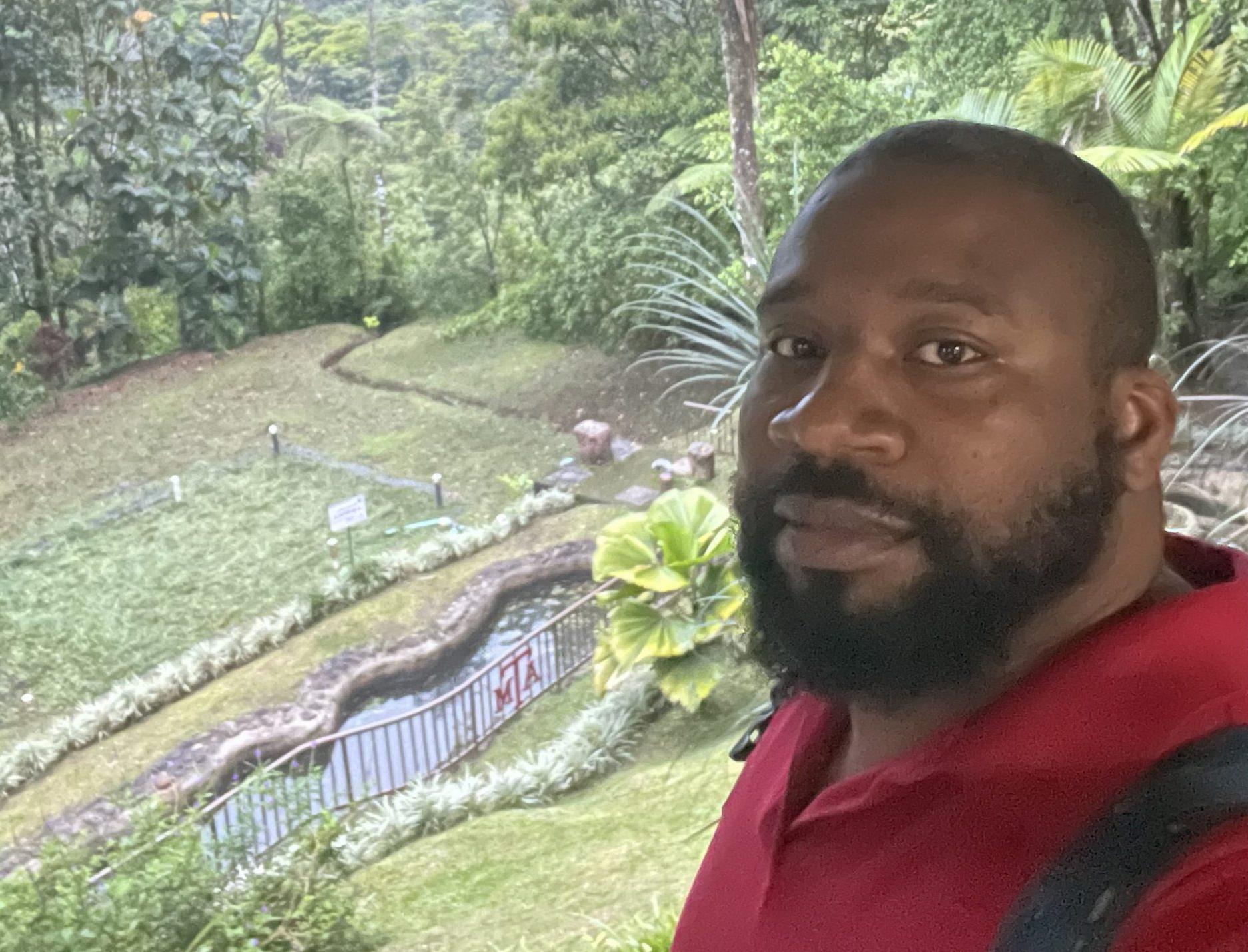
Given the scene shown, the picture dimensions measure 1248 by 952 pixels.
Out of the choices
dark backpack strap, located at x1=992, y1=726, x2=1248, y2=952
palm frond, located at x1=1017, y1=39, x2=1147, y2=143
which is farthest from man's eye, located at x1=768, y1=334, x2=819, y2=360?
palm frond, located at x1=1017, y1=39, x2=1147, y2=143

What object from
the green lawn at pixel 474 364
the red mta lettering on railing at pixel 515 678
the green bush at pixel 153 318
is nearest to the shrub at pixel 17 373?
the green bush at pixel 153 318

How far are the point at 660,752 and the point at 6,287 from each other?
6.75ft

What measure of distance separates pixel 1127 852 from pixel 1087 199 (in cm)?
40

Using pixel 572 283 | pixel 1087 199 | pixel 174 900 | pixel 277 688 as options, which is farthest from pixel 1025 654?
pixel 572 283

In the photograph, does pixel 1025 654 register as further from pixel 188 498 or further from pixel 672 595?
pixel 188 498

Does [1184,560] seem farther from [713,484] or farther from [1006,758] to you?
[713,484]

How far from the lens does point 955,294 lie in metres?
0.65

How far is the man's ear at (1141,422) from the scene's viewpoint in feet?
2.15

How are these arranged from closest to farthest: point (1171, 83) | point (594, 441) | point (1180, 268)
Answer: point (1171, 83), point (1180, 268), point (594, 441)

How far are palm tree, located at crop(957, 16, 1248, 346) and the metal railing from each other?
5.79 feet

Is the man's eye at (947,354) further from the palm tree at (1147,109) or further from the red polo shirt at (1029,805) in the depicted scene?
the palm tree at (1147,109)

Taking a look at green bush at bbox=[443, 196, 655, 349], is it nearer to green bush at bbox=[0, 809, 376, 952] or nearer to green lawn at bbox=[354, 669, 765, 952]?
green lawn at bbox=[354, 669, 765, 952]

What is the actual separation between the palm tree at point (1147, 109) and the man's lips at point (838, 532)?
6.73 feet

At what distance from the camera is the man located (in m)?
0.61
